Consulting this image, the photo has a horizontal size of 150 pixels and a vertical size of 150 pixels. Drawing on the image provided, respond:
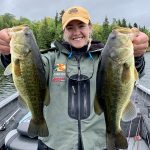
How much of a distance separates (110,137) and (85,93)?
1.99 ft

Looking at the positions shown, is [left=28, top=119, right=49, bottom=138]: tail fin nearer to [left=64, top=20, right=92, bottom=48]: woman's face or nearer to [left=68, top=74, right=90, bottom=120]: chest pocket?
[left=68, top=74, right=90, bottom=120]: chest pocket

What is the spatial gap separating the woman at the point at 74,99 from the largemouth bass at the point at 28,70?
45 cm

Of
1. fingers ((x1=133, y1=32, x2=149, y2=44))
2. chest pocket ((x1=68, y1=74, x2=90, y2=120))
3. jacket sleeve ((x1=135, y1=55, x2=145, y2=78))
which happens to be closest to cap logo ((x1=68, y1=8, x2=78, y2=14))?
chest pocket ((x1=68, y1=74, x2=90, y2=120))

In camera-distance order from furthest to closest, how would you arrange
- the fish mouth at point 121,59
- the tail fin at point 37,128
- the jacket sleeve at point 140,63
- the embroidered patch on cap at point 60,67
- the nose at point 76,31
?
the embroidered patch on cap at point 60,67 → the nose at point 76,31 → the jacket sleeve at point 140,63 → the tail fin at point 37,128 → the fish mouth at point 121,59

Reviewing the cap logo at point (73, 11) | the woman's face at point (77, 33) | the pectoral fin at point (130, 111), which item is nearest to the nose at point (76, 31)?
the woman's face at point (77, 33)

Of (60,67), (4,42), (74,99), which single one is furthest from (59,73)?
(4,42)

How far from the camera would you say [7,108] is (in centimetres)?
711

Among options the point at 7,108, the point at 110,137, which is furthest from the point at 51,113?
the point at 7,108

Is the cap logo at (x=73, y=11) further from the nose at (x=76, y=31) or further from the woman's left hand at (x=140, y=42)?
the woman's left hand at (x=140, y=42)

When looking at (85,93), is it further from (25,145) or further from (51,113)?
(25,145)

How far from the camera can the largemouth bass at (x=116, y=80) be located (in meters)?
2.91

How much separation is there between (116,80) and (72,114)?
0.87m

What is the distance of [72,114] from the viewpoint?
12.1ft

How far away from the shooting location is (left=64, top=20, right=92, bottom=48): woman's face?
3699 mm
